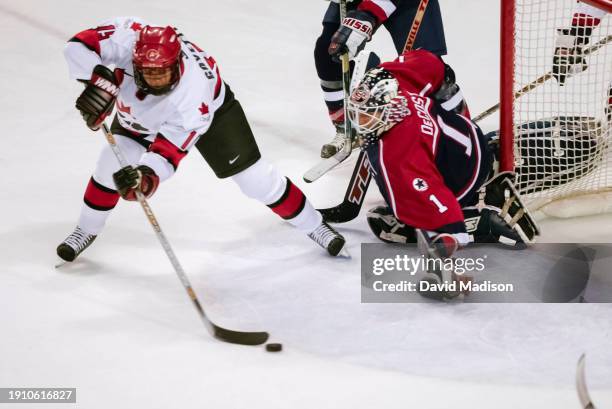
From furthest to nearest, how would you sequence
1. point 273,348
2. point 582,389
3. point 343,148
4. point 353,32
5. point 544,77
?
1. point 343,148
2. point 353,32
3. point 544,77
4. point 273,348
5. point 582,389

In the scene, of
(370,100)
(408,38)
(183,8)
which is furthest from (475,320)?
(183,8)

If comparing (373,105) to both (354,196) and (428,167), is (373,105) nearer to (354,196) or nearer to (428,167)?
(428,167)

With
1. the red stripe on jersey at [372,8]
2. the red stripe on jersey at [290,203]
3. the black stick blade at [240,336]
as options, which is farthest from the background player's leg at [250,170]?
the red stripe on jersey at [372,8]

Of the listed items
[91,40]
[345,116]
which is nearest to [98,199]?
[91,40]

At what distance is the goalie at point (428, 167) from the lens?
2.84 meters

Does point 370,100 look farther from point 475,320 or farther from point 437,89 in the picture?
point 475,320

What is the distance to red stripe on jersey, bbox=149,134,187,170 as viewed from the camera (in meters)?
2.69

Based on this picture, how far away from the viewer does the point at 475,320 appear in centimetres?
277

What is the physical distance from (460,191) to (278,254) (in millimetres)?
668

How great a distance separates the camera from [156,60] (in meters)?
2.62

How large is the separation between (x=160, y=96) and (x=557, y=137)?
4.69 ft

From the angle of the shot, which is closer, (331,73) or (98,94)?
(98,94)

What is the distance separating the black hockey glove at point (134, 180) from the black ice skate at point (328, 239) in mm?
720

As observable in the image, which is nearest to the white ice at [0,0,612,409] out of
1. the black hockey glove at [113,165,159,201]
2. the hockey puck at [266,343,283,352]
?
the hockey puck at [266,343,283,352]
